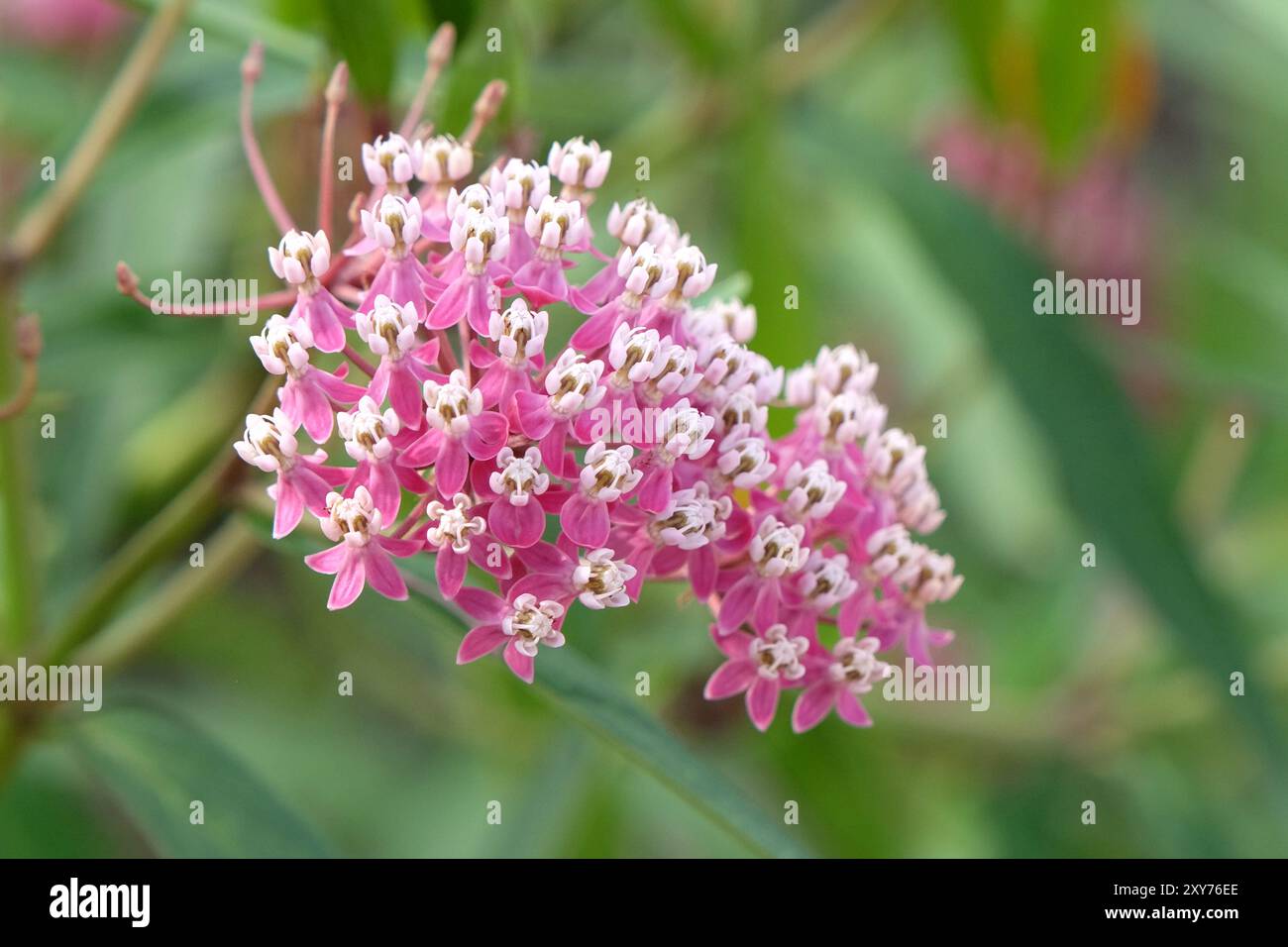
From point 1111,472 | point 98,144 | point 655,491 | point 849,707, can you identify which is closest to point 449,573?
point 655,491

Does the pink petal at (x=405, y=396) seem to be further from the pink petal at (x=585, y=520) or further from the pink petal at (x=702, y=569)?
the pink petal at (x=702, y=569)

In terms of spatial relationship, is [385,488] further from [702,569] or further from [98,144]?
[98,144]

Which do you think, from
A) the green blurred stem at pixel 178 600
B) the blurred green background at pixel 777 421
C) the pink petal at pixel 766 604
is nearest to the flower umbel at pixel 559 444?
the pink petal at pixel 766 604

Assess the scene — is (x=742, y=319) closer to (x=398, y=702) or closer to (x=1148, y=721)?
(x=1148, y=721)

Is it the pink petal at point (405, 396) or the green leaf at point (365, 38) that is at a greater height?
A: the green leaf at point (365, 38)

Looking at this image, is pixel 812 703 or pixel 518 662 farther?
pixel 812 703

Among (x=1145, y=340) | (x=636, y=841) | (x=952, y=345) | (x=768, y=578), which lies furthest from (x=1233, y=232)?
(x=768, y=578)
